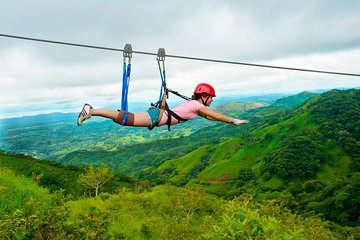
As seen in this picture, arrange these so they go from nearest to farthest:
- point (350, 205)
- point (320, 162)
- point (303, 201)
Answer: point (350, 205)
point (303, 201)
point (320, 162)

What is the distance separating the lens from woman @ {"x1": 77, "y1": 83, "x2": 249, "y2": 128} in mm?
6449

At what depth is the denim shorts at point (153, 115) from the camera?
679 cm

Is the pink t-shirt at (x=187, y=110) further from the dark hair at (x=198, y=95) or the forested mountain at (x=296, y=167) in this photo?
the forested mountain at (x=296, y=167)

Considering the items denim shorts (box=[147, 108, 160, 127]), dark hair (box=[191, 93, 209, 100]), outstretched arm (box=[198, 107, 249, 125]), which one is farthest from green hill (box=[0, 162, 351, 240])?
denim shorts (box=[147, 108, 160, 127])

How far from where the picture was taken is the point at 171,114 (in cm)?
701

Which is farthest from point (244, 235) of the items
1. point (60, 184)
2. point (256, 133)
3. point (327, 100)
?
point (327, 100)

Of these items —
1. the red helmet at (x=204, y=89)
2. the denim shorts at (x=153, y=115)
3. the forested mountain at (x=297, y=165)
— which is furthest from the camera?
the forested mountain at (x=297, y=165)

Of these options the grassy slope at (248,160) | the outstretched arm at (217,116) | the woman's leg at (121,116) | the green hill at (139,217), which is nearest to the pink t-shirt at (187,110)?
the outstretched arm at (217,116)

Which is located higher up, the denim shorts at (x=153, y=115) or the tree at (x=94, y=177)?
the denim shorts at (x=153, y=115)

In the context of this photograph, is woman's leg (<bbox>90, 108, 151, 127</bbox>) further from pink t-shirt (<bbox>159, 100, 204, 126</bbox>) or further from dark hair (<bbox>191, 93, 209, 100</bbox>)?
dark hair (<bbox>191, 93, 209, 100</bbox>)

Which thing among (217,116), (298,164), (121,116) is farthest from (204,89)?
(298,164)

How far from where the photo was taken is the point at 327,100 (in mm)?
177250

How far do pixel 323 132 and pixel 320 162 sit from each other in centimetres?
2406

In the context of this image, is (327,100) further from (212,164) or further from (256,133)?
(212,164)
